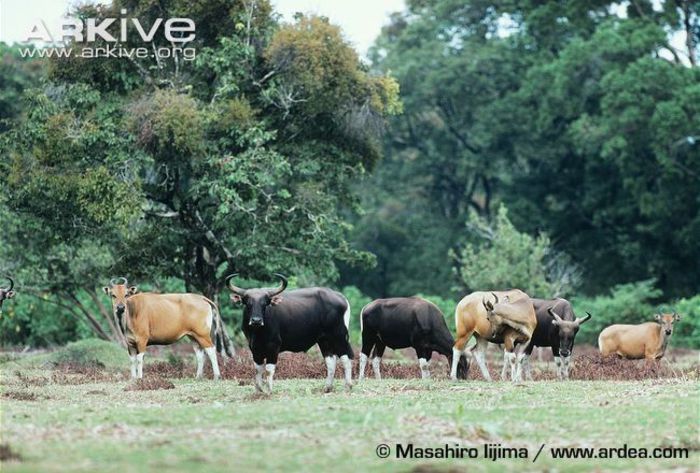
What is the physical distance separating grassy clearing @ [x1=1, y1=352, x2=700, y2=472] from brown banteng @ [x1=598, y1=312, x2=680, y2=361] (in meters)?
5.78

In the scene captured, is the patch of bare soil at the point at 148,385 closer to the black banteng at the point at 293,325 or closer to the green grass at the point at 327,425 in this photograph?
the green grass at the point at 327,425

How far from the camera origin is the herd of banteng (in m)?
21.7

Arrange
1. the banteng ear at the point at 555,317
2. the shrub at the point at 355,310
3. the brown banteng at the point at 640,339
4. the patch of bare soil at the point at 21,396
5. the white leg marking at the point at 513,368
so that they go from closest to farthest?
Result: the patch of bare soil at the point at 21,396
the white leg marking at the point at 513,368
the banteng ear at the point at 555,317
the brown banteng at the point at 640,339
the shrub at the point at 355,310

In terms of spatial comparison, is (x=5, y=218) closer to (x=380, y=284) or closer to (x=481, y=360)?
(x=481, y=360)

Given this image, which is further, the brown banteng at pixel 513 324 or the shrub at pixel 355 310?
the shrub at pixel 355 310

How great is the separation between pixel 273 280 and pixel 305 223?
7.41ft

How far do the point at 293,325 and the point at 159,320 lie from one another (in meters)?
4.66

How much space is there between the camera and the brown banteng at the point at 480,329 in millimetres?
23766

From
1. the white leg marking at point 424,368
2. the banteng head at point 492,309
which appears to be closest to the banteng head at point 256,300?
the banteng head at point 492,309

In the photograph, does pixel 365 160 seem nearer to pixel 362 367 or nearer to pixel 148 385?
pixel 362 367

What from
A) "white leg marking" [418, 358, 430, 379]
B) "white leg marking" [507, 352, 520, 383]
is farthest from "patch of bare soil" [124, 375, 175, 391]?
"white leg marking" [507, 352, 520, 383]

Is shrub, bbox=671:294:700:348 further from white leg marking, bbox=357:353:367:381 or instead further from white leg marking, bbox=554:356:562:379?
white leg marking, bbox=357:353:367:381

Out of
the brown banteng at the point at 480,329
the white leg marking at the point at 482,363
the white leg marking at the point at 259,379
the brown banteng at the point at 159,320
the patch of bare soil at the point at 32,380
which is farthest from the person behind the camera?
the brown banteng at the point at 159,320

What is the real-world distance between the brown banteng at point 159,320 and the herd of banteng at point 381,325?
0.02m
